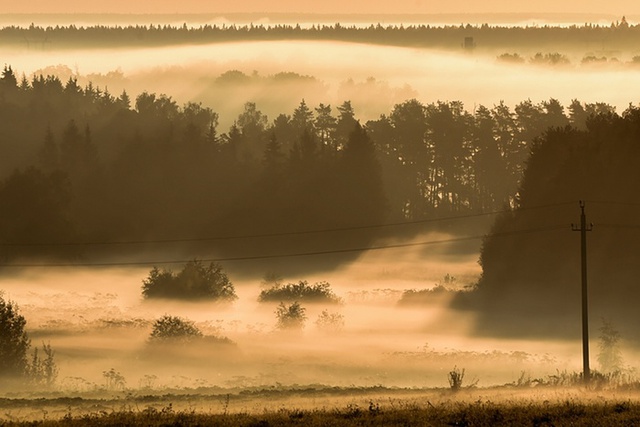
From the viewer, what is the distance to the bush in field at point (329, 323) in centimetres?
10225

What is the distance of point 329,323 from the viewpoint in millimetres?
103438

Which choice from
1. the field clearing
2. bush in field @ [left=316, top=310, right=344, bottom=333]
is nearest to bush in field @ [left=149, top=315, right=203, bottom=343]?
bush in field @ [left=316, top=310, right=344, bottom=333]

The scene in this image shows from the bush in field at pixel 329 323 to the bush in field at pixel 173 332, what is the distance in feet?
45.5

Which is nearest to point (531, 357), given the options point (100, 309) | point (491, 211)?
point (100, 309)

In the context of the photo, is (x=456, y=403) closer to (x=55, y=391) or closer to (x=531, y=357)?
(x=55, y=391)

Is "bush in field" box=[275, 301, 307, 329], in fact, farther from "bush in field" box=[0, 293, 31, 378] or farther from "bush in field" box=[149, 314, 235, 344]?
"bush in field" box=[0, 293, 31, 378]

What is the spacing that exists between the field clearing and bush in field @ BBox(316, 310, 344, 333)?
40.3 meters

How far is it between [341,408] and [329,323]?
174 feet

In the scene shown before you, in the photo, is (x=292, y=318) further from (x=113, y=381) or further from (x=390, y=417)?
(x=390, y=417)

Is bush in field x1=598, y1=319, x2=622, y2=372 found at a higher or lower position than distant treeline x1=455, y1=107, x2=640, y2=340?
lower

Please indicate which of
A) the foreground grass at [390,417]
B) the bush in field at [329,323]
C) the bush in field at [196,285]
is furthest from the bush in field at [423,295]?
the foreground grass at [390,417]

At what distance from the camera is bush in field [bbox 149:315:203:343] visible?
294 ft

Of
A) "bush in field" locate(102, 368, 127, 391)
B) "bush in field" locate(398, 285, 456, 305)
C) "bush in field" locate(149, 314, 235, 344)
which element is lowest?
"bush in field" locate(102, 368, 127, 391)

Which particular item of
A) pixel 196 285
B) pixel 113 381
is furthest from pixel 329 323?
pixel 113 381
